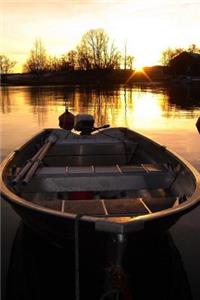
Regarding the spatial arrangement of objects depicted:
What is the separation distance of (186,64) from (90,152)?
73.7 metres

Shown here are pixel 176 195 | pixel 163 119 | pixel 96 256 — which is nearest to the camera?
pixel 96 256

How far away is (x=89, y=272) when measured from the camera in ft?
16.8

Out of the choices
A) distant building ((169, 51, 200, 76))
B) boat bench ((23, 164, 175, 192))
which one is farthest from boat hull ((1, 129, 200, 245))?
distant building ((169, 51, 200, 76))

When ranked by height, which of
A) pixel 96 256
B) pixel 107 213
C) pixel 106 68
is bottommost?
pixel 96 256

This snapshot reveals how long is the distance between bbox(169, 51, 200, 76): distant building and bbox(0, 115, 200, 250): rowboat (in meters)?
71.4

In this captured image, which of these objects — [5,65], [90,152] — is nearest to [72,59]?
[5,65]

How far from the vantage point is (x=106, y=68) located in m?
95.6

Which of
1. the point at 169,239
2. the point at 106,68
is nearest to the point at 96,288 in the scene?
the point at 169,239

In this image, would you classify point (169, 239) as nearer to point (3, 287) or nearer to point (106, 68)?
point (3, 287)

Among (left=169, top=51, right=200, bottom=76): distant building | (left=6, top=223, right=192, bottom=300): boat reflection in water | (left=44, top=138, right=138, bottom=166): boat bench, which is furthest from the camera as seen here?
(left=169, top=51, right=200, bottom=76): distant building

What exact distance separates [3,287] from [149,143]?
4381mm

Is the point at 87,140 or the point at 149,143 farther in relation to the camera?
the point at 87,140

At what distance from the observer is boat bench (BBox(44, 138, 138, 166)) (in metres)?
8.88

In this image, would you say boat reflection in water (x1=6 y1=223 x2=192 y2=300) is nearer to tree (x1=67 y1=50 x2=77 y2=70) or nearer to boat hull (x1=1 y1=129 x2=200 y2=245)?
boat hull (x1=1 y1=129 x2=200 y2=245)
